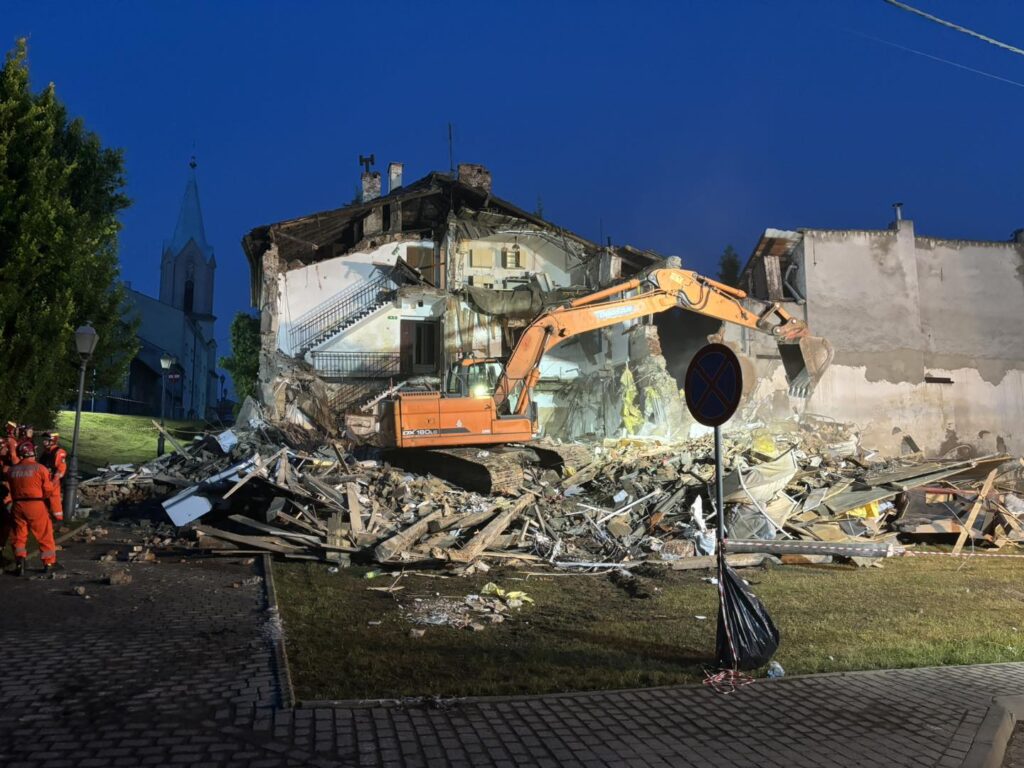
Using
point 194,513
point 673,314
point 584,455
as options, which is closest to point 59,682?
point 194,513

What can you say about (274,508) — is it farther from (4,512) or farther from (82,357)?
(82,357)

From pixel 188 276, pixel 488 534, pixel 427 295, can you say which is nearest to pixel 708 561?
pixel 488 534

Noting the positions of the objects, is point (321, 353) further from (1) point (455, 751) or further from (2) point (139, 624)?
(1) point (455, 751)

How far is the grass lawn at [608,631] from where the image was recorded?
5.18 metres

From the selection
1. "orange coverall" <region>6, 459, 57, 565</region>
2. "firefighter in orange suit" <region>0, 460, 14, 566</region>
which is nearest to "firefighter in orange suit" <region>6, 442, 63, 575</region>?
"orange coverall" <region>6, 459, 57, 565</region>

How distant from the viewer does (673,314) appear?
2656 cm

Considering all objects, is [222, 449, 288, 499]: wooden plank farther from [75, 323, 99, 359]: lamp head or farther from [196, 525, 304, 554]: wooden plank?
[75, 323, 99, 359]: lamp head

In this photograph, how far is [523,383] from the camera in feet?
51.7

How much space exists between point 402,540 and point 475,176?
22129mm

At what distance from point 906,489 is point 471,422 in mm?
8566

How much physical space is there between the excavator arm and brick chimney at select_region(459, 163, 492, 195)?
43.8 feet

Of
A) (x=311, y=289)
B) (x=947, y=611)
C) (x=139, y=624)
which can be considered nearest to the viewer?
(x=139, y=624)

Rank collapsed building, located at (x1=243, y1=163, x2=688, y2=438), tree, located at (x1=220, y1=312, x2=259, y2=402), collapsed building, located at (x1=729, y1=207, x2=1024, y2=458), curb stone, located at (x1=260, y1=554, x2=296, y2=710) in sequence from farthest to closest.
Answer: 1. tree, located at (x1=220, y1=312, x2=259, y2=402)
2. collapsed building, located at (x1=243, y1=163, x2=688, y2=438)
3. collapsed building, located at (x1=729, y1=207, x2=1024, y2=458)
4. curb stone, located at (x1=260, y1=554, x2=296, y2=710)

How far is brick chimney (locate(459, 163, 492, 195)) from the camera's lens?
1142 inches
